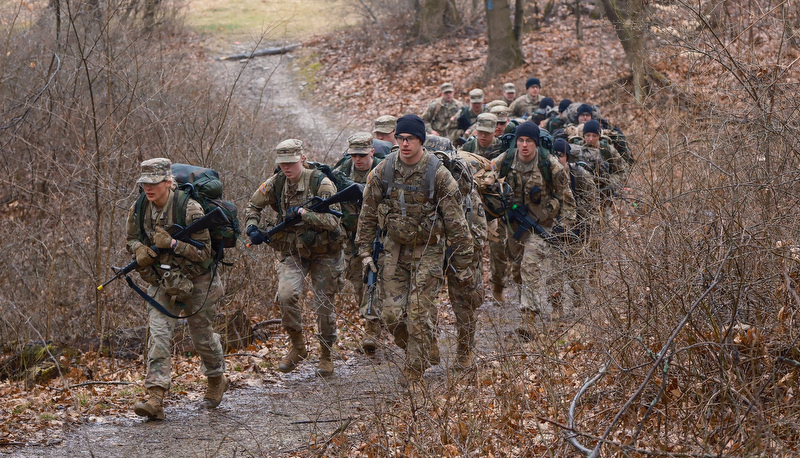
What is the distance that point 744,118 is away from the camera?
18.6ft

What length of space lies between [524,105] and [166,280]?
10.1m

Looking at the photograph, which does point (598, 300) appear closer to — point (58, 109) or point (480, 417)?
point (480, 417)

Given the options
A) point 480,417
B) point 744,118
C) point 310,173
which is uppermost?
point 744,118

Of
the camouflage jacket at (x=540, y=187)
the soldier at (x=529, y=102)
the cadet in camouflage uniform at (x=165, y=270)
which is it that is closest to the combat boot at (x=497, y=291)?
the camouflage jacket at (x=540, y=187)

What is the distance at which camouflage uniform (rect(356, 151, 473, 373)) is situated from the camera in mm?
6277

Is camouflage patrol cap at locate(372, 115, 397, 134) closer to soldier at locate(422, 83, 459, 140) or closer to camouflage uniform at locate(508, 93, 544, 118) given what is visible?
soldier at locate(422, 83, 459, 140)

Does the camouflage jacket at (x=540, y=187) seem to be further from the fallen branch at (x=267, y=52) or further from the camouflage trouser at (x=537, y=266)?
the fallen branch at (x=267, y=52)

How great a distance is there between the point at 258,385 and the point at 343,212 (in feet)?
6.14

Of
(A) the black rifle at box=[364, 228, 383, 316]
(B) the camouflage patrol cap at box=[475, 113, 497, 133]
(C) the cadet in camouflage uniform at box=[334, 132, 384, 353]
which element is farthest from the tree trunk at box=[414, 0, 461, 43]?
(A) the black rifle at box=[364, 228, 383, 316]

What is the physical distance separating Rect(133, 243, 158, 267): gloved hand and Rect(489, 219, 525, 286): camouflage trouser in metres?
4.12

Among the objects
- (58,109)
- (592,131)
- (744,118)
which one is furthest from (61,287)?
(744,118)

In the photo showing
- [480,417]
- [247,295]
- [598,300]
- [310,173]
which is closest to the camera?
[480,417]

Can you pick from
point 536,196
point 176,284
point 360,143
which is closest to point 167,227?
point 176,284

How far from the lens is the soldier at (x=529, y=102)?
48.5ft
